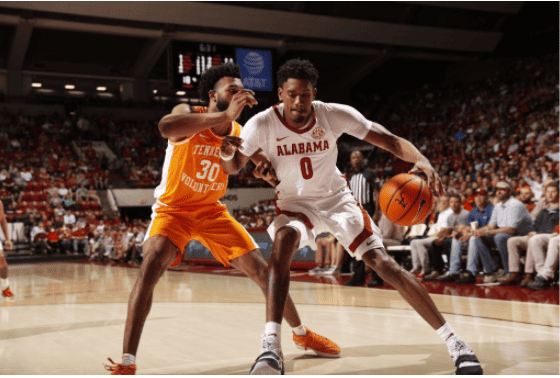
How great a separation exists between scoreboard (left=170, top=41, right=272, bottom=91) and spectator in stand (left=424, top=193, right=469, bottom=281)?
9.30m

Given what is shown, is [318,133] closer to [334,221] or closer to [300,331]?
[334,221]

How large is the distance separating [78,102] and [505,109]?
17765mm

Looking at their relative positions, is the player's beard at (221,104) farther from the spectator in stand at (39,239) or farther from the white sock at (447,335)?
the spectator in stand at (39,239)

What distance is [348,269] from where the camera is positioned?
9453mm

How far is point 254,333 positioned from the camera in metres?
4.08

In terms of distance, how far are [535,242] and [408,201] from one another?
12.4 feet

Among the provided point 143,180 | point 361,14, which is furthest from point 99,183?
point 361,14

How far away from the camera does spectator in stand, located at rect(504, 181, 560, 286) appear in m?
6.29

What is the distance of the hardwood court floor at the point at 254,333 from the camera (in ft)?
10.1

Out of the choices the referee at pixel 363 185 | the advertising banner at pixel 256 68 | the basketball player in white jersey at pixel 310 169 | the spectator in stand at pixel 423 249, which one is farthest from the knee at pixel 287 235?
the advertising banner at pixel 256 68

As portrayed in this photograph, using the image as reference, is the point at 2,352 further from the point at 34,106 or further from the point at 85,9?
the point at 34,106

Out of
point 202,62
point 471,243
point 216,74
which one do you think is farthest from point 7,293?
point 202,62

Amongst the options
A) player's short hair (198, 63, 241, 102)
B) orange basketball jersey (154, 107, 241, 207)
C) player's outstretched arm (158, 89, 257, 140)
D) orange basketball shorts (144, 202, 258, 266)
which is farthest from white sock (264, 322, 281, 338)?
player's short hair (198, 63, 241, 102)

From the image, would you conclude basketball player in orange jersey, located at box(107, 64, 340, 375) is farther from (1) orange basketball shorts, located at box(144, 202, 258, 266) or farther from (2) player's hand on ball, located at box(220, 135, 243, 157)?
(2) player's hand on ball, located at box(220, 135, 243, 157)
